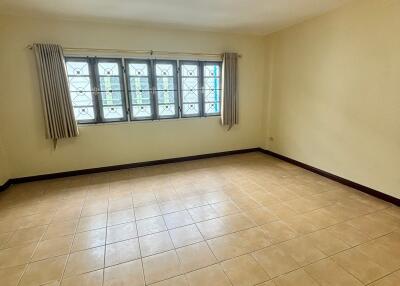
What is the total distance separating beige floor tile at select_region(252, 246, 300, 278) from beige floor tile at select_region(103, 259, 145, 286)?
0.97 metres

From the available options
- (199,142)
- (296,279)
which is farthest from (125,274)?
(199,142)

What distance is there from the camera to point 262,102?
4.87 meters

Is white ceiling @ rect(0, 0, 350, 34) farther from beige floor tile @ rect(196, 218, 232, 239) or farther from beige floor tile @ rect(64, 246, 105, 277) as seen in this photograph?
beige floor tile @ rect(64, 246, 105, 277)

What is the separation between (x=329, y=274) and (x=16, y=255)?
2673mm

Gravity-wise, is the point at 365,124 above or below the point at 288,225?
above

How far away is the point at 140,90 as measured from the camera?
3930mm

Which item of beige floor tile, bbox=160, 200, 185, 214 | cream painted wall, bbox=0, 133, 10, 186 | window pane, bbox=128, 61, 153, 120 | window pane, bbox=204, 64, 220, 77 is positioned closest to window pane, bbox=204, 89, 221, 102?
window pane, bbox=204, 64, 220, 77

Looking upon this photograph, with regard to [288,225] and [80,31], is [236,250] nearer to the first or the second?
[288,225]

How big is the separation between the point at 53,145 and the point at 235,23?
3.65m

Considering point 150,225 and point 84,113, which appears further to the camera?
point 84,113

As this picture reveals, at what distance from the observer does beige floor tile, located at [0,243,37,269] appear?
1884 millimetres

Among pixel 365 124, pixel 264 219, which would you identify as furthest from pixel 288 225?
pixel 365 124

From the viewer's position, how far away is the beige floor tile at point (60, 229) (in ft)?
7.39

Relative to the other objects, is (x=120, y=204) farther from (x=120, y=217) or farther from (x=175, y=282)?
(x=175, y=282)
